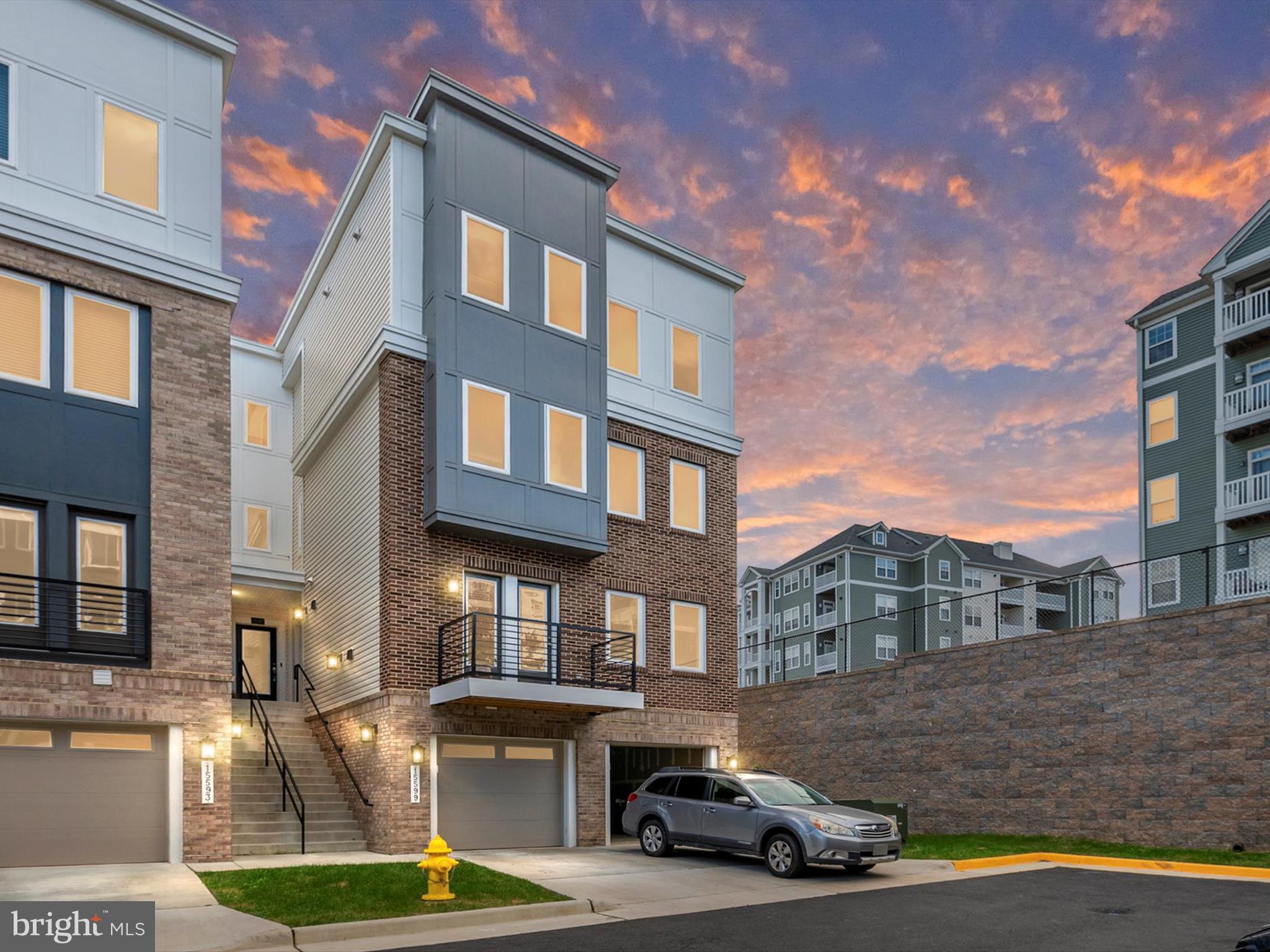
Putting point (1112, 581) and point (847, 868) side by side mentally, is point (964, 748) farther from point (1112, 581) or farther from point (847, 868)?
point (847, 868)

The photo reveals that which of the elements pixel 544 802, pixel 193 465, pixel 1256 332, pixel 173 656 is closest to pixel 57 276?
pixel 193 465

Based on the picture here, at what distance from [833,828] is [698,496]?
34.6ft

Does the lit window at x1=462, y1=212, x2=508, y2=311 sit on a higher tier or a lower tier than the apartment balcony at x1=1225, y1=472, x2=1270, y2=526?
higher

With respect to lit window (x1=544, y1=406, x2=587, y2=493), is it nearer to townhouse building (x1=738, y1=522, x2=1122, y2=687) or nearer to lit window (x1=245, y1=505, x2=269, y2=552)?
lit window (x1=245, y1=505, x2=269, y2=552)

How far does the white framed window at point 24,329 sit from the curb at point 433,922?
9.89 m

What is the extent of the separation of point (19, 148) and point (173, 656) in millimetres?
8106

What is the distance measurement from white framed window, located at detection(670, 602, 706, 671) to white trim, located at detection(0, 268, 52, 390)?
1286 cm

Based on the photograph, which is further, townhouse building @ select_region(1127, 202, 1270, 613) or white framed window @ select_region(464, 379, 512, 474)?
townhouse building @ select_region(1127, 202, 1270, 613)

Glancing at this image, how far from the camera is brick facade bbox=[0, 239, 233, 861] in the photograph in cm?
1584

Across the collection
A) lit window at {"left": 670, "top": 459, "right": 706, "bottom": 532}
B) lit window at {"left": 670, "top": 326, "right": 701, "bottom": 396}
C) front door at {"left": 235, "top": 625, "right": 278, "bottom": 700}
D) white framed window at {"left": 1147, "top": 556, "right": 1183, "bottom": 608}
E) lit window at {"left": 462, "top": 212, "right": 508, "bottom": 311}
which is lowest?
front door at {"left": 235, "top": 625, "right": 278, "bottom": 700}

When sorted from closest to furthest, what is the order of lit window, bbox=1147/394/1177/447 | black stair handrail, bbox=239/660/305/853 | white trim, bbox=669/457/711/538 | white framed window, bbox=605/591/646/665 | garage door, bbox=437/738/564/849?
black stair handrail, bbox=239/660/305/853 < garage door, bbox=437/738/564/849 < white framed window, bbox=605/591/646/665 < white trim, bbox=669/457/711/538 < lit window, bbox=1147/394/1177/447

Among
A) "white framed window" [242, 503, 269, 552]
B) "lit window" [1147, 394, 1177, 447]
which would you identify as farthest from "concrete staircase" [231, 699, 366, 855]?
"lit window" [1147, 394, 1177, 447]

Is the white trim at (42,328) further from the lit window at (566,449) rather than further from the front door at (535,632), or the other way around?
the front door at (535,632)

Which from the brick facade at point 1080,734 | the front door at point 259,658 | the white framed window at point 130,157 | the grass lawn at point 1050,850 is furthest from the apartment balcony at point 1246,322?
the white framed window at point 130,157
